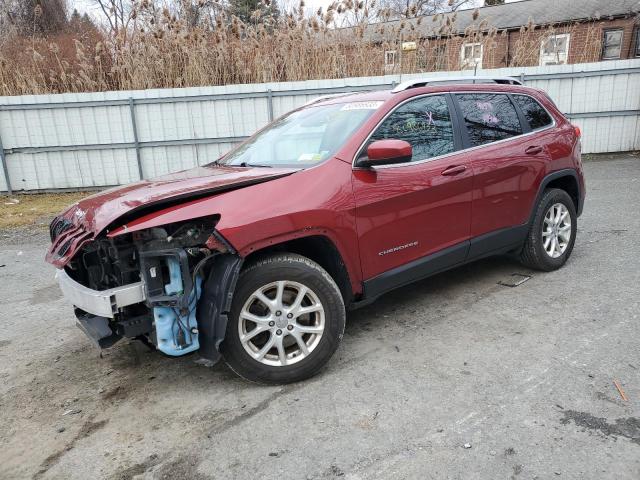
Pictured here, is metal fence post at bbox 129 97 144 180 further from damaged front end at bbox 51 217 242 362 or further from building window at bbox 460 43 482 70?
damaged front end at bbox 51 217 242 362

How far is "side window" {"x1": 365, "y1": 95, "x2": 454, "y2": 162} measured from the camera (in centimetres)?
359

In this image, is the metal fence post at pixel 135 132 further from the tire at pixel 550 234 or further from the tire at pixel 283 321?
the tire at pixel 283 321

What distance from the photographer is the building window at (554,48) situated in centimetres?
1210

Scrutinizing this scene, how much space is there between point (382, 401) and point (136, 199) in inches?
71.8

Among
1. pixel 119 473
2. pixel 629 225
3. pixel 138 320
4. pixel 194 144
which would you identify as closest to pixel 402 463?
pixel 119 473

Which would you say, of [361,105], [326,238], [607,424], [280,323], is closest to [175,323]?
[280,323]

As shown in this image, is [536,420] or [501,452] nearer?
[501,452]

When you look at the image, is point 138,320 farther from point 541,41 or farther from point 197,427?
point 541,41

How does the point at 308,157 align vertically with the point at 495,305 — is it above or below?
above

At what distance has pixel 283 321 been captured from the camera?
9.67 ft

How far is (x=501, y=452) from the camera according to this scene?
7.60ft

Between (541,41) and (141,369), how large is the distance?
12.6 meters

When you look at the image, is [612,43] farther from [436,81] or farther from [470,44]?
[436,81]

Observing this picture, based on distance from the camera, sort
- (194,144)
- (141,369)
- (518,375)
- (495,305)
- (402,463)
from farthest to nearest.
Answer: (194,144)
(495,305)
(141,369)
(518,375)
(402,463)
